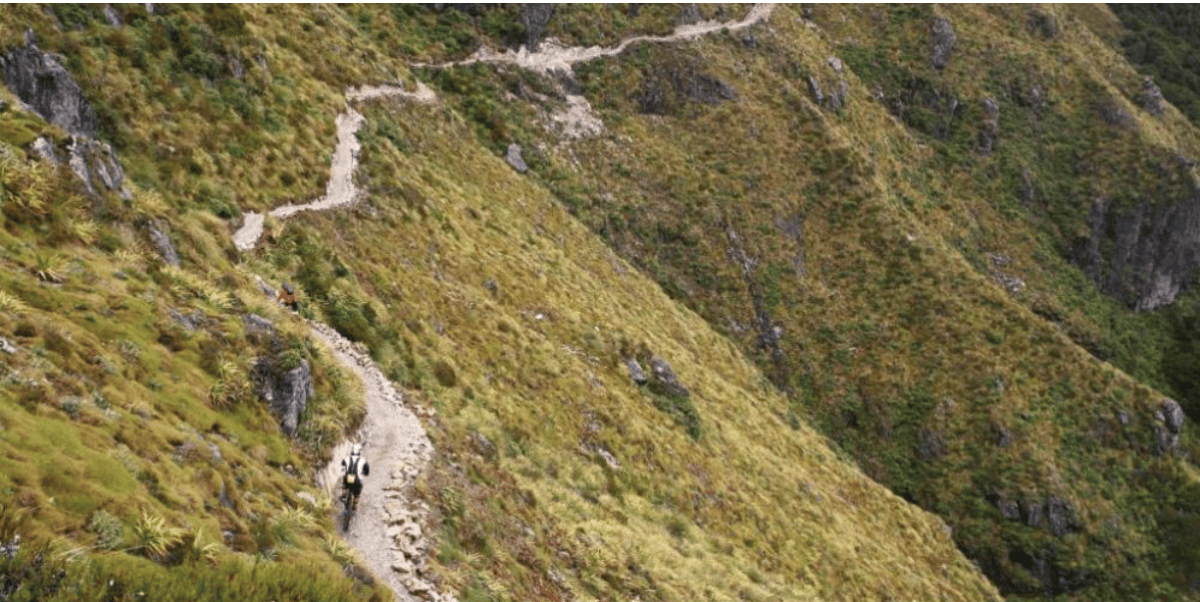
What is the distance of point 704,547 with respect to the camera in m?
28.5

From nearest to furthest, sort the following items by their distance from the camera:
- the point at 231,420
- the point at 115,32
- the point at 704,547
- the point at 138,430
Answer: the point at 138,430 → the point at 231,420 → the point at 704,547 → the point at 115,32

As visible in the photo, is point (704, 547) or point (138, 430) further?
point (704, 547)

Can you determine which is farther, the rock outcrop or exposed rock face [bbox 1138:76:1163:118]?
exposed rock face [bbox 1138:76:1163:118]

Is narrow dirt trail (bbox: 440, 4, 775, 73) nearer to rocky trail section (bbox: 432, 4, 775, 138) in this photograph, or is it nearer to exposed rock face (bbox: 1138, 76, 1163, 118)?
rocky trail section (bbox: 432, 4, 775, 138)

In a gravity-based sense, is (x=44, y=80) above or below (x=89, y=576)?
below

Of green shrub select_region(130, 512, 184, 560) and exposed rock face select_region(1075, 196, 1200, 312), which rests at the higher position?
green shrub select_region(130, 512, 184, 560)

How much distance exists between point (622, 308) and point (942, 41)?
87.3 metres

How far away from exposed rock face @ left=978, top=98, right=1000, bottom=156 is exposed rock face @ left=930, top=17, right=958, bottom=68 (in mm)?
8501

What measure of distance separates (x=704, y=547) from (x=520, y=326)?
1326cm

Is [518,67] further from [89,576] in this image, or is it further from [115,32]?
[89,576]

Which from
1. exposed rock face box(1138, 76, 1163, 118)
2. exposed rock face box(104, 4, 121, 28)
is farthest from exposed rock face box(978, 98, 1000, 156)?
exposed rock face box(104, 4, 121, 28)

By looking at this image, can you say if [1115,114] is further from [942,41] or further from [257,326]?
[257,326]

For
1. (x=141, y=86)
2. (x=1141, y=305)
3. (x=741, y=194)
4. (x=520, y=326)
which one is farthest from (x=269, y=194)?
(x=1141, y=305)

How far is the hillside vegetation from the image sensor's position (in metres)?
14.5
